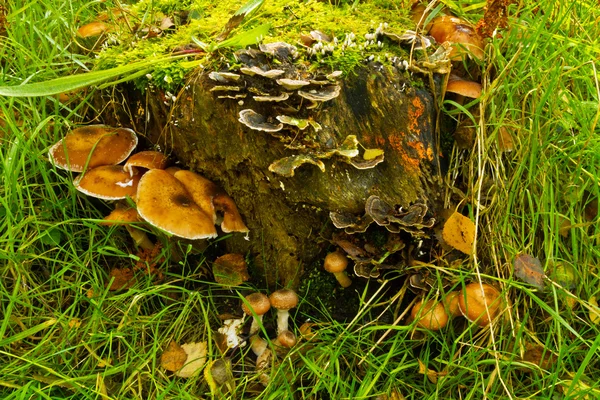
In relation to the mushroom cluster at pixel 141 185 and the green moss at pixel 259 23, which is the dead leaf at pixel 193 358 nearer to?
the mushroom cluster at pixel 141 185

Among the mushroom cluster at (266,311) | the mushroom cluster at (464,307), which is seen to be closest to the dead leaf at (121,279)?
the mushroom cluster at (266,311)

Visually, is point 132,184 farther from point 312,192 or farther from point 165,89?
point 312,192

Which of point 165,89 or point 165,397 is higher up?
point 165,89

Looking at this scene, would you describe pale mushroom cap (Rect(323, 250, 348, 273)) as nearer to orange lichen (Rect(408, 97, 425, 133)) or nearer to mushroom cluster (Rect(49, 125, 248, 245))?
mushroom cluster (Rect(49, 125, 248, 245))

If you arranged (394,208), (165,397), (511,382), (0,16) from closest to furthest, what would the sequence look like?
(511,382) < (165,397) < (394,208) < (0,16)

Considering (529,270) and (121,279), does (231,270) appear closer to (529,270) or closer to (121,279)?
(121,279)

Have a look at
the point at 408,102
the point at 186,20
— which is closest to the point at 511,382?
the point at 408,102
